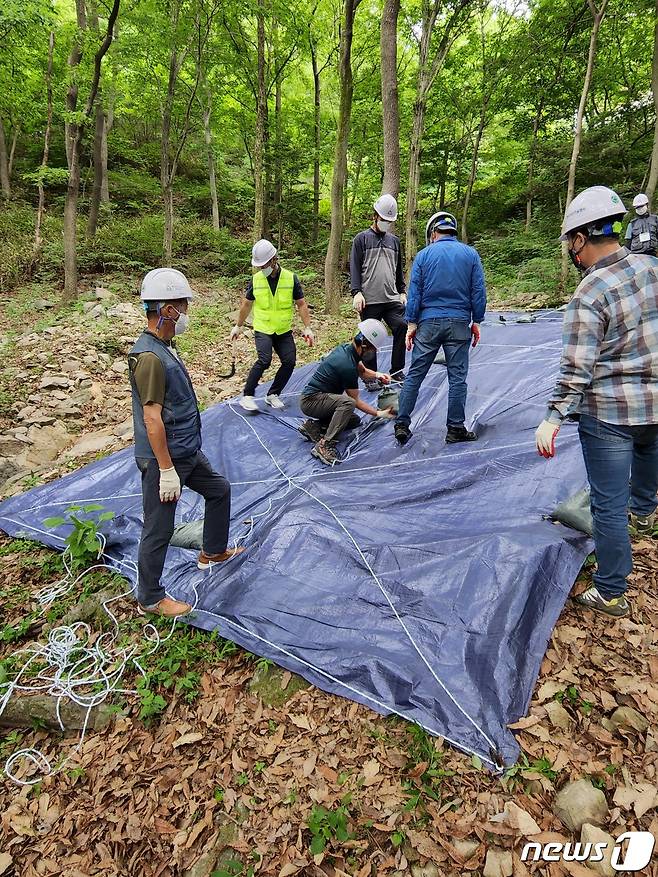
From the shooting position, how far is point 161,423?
2.43 meters

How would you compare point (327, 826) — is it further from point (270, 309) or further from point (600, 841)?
point (270, 309)

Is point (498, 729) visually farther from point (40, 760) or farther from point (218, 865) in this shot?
point (40, 760)

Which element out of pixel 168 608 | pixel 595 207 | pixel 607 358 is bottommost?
pixel 168 608

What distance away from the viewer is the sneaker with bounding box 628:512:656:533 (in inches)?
119

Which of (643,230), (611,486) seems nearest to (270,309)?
(611,486)

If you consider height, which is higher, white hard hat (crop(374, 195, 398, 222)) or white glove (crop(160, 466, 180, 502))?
white hard hat (crop(374, 195, 398, 222))

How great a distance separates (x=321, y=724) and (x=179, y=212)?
19054mm

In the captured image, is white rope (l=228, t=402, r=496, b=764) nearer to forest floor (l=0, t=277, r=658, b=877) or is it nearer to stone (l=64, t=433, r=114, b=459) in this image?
forest floor (l=0, t=277, r=658, b=877)

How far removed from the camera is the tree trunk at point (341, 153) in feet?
28.8

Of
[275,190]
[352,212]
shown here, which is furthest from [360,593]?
[352,212]

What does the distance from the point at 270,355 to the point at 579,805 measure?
449 cm

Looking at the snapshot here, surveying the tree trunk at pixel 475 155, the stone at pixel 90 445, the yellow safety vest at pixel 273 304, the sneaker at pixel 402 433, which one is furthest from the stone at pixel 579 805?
the tree trunk at pixel 475 155

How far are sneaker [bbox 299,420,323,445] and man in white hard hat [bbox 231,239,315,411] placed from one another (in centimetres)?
81

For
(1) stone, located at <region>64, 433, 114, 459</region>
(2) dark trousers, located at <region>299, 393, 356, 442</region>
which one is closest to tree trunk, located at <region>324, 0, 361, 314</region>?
(1) stone, located at <region>64, 433, 114, 459</region>
